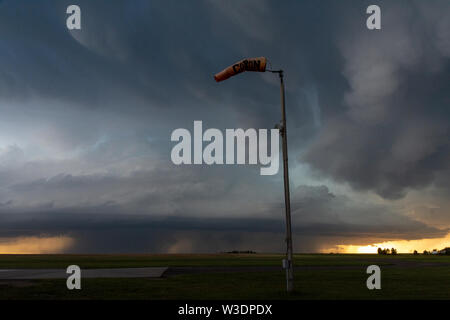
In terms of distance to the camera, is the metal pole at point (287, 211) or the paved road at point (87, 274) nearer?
the metal pole at point (287, 211)

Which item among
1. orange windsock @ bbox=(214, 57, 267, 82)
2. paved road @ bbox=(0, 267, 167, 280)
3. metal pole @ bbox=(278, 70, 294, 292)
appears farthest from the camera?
paved road @ bbox=(0, 267, 167, 280)

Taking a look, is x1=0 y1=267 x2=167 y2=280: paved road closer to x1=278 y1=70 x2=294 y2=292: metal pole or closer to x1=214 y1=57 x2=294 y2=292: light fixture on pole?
x1=278 y1=70 x2=294 y2=292: metal pole

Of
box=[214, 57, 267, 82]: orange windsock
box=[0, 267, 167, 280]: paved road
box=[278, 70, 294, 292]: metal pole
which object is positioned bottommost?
box=[0, 267, 167, 280]: paved road

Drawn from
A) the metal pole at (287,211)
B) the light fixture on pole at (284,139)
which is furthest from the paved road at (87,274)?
the light fixture on pole at (284,139)

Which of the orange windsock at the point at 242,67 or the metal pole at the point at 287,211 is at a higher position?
the orange windsock at the point at 242,67

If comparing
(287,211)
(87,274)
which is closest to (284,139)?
(287,211)

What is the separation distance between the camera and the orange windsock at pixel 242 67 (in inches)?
693

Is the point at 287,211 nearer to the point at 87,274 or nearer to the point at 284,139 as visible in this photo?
the point at 284,139

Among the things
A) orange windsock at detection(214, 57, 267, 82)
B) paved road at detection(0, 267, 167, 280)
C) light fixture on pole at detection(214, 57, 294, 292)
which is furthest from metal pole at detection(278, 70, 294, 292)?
paved road at detection(0, 267, 167, 280)

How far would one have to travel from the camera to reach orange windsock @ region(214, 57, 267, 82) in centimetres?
1759

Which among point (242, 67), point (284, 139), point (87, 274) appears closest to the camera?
point (242, 67)

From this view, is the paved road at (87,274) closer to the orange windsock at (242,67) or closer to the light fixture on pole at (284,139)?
the light fixture on pole at (284,139)

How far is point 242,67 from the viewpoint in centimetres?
1762
